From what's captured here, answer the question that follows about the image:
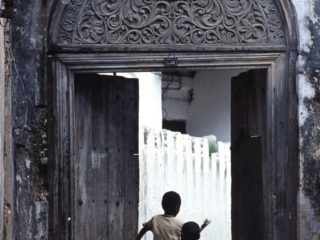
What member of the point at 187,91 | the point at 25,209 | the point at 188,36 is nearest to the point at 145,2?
the point at 188,36

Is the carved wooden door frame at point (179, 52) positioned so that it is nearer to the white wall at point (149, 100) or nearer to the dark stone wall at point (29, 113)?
the dark stone wall at point (29, 113)

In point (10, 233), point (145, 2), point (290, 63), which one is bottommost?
point (10, 233)

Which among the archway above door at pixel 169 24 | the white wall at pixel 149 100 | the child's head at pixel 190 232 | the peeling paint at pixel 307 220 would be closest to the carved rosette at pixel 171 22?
the archway above door at pixel 169 24

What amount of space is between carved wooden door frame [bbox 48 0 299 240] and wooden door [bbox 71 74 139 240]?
1.00ft

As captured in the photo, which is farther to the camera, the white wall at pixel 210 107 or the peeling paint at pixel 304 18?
the white wall at pixel 210 107

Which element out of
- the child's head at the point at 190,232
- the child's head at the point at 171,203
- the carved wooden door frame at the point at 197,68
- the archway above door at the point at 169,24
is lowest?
the child's head at the point at 190,232

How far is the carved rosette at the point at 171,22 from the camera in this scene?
6.44 meters

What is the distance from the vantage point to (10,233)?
5930 mm

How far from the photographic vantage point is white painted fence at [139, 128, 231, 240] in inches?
412

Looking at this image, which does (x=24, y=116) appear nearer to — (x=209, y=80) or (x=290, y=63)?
(x=290, y=63)

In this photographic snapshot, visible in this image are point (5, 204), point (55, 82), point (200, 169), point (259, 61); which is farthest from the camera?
point (200, 169)

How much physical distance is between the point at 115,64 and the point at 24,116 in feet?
2.48

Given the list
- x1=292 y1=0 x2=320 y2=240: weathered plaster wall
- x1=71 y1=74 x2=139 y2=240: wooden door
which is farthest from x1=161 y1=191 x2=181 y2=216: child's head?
x1=292 y1=0 x2=320 y2=240: weathered plaster wall

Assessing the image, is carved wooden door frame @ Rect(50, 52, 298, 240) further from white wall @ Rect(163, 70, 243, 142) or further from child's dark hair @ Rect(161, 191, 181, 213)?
white wall @ Rect(163, 70, 243, 142)
